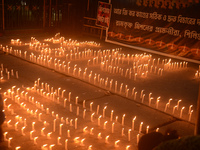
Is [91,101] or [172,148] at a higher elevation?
[172,148]

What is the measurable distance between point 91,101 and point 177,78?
3.55m

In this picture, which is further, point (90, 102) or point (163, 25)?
point (90, 102)

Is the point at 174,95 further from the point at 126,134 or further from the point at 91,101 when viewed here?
the point at 126,134

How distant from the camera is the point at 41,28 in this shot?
16.2m

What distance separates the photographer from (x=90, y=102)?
6.19 meters

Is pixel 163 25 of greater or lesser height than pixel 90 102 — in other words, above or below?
above

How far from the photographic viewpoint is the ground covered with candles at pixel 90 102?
4.54m

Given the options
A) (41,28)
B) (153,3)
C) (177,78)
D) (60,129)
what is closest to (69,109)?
(60,129)

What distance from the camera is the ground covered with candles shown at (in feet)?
14.9

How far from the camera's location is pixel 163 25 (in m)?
4.16

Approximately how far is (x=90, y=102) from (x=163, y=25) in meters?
2.65

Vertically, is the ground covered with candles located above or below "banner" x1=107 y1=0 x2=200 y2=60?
below

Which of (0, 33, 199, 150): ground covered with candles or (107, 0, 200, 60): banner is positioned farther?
(0, 33, 199, 150): ground covered with candles

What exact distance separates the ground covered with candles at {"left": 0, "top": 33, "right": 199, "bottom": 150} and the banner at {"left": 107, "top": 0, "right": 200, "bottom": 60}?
1467mm
